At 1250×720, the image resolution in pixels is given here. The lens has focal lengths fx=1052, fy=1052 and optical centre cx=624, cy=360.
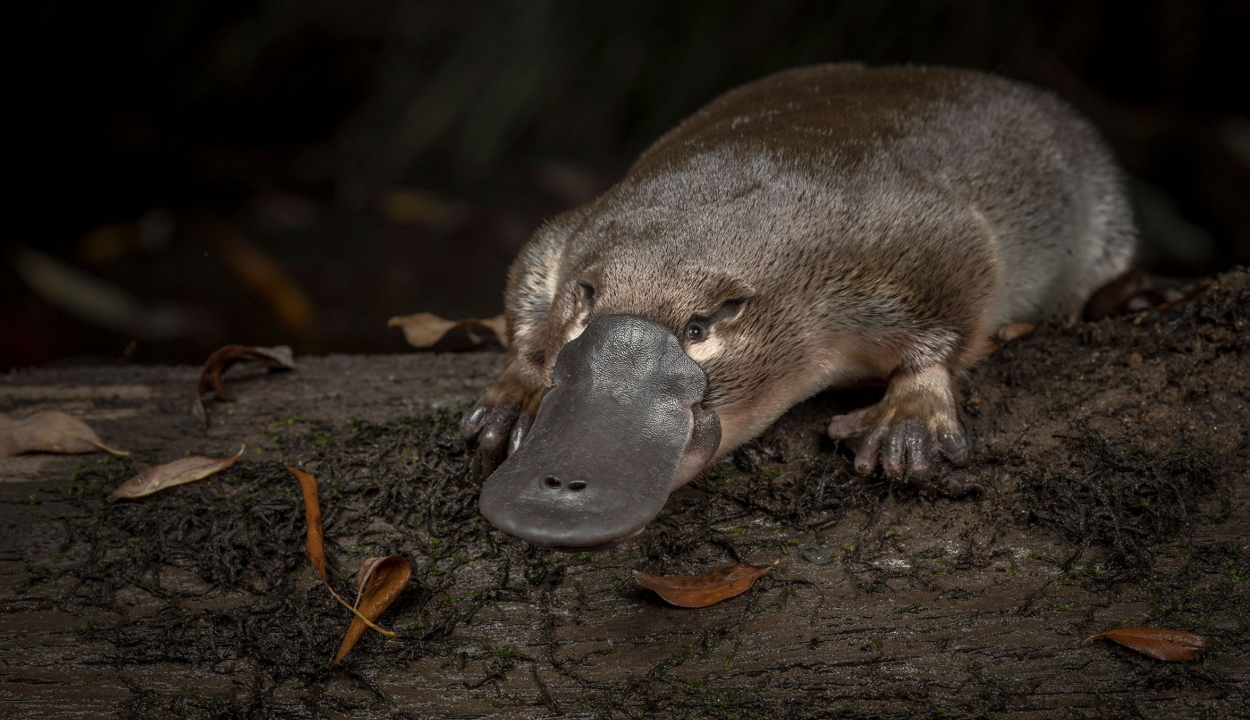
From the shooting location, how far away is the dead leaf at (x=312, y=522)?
1911 millimetres

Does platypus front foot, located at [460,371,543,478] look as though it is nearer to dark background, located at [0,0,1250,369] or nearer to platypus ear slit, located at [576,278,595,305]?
platypus ear slit, located at [576,278,595,305]

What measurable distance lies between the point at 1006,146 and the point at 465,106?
3.01 m

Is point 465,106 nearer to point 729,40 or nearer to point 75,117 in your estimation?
point 729,40

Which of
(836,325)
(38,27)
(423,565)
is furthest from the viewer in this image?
(38,27)

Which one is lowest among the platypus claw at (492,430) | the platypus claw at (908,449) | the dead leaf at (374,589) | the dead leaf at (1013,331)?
the dead leaf at (1013,331)

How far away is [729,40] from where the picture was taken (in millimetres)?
4801

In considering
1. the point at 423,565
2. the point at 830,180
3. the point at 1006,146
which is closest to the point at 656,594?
the point at 423,565

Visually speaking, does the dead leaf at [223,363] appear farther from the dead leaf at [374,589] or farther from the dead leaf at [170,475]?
the dead leaf at [374,589]

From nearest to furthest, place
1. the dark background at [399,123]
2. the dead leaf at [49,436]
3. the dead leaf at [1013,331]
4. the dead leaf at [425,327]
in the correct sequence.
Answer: the dead leaf at [49,436], the dead leaf at [1013,331], the dead leaf at [425,327], the dark background at [399,123]

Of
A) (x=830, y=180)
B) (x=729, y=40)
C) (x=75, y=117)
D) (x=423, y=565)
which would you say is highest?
(x=75, y=117)

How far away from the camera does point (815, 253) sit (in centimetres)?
204

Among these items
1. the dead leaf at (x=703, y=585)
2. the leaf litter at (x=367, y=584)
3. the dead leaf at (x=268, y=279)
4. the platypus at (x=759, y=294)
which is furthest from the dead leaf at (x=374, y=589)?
the dead leaf at (x=268, y=279)

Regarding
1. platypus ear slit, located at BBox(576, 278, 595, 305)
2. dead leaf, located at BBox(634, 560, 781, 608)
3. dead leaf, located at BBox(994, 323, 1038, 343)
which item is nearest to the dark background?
dead leaf, located at BBox(994, 323, 1038, 343)

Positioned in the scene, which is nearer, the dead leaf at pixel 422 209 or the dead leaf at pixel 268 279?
the dead leaf at pixel 268 279
